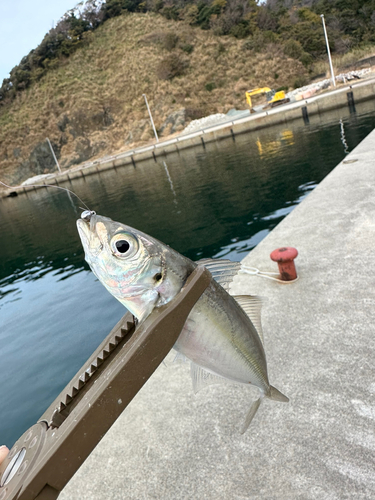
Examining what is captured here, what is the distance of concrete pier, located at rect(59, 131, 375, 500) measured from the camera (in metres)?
2.57

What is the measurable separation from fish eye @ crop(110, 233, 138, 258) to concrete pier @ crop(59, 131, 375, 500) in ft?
6.56

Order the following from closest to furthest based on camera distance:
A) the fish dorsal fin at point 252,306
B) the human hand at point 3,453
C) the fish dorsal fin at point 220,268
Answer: the human hand at point 3,453 → the fish dorsal fin at point 220,268 → the fish dorsal fin at point 252,306

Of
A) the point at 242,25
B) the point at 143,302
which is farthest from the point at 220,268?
A: the point at 242,25

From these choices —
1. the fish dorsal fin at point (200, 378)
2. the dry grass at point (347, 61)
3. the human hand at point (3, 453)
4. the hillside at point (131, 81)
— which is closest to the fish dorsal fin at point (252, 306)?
the fish dorsal fin at point (200, 378)

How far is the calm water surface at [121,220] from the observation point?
7.78 metres

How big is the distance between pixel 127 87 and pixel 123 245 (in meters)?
76.2

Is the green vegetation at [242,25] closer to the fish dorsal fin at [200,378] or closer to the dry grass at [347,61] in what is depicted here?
the dry grass at [347,61]

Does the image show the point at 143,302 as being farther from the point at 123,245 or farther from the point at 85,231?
the point at 85,231

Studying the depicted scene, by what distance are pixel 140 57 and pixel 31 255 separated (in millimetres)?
67240

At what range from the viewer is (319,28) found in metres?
65.5

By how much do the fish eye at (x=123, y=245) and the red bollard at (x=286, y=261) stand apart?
3.41 metres

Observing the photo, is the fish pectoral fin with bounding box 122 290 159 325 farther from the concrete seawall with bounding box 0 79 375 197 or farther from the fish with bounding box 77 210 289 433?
the concrete seawall with bounding box 0 79 375 197

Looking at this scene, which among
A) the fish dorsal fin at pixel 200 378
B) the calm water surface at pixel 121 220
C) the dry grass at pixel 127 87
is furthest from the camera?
the dry grass at pixel 127 87

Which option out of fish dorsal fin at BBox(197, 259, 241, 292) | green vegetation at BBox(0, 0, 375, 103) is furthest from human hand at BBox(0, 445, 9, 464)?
green vegetation at BBox(0, 0, 375, 103)
